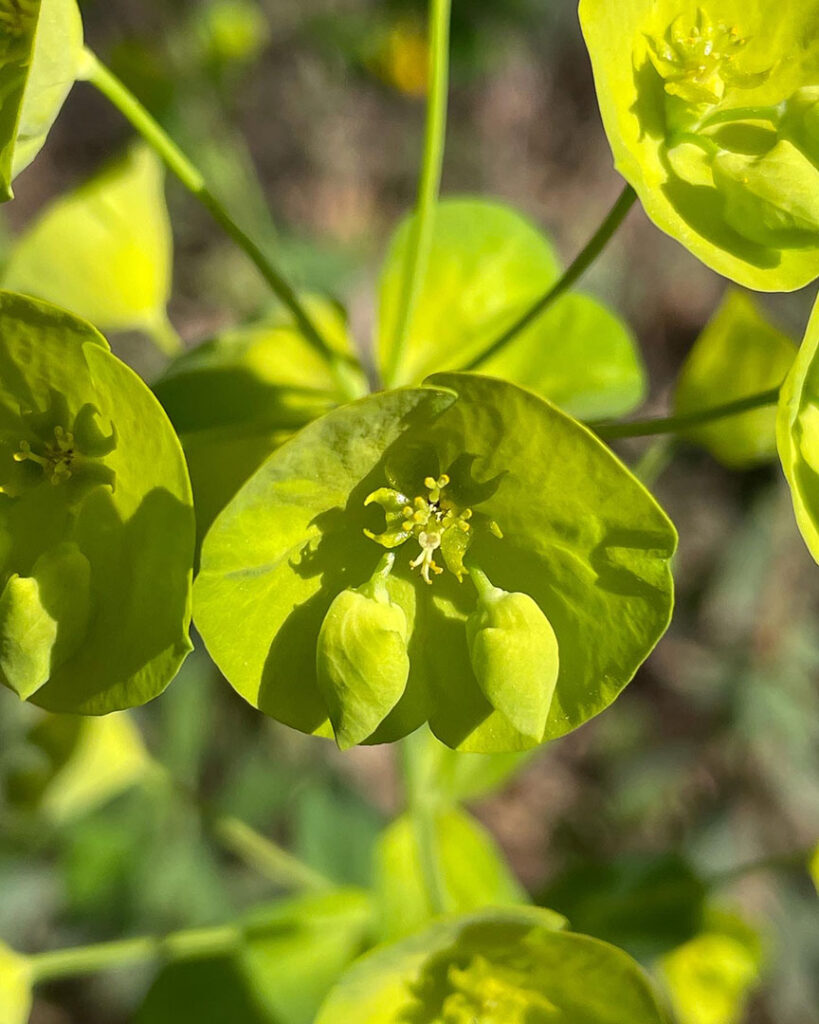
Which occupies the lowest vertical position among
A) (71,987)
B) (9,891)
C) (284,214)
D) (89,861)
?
(71,987)

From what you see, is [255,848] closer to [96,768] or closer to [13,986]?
[96,768]

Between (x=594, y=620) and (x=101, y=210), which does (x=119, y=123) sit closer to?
(x=101, y=210)

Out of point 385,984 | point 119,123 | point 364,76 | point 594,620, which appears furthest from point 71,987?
point 364,76

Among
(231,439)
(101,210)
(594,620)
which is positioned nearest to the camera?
(594,620)

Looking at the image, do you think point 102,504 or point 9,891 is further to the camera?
point 9,891

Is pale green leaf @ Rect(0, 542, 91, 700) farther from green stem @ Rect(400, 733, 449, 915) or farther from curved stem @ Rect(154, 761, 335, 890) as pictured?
curved stem @ Rect(154, 761, 335, 890)

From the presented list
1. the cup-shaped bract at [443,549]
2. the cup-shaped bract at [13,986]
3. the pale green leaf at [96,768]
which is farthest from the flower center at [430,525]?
the pale green leaf at [96,768]
